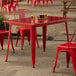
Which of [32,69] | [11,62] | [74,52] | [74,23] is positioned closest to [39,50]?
[11,62]

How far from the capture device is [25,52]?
511cm

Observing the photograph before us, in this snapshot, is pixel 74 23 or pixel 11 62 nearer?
pixel 11 62

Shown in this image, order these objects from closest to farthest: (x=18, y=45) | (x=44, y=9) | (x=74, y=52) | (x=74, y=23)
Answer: (x=74, y=52), (x=18, y=45), (x=74, y=23), (x=44, y=9)

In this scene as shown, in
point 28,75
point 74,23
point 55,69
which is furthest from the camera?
point 74,23

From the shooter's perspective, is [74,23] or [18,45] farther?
[74,23]

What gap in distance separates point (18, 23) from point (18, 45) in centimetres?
175

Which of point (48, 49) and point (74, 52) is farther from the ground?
point (74, 52)

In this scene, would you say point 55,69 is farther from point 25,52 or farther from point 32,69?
point 25,52

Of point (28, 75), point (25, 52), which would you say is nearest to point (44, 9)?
point (25, 52)

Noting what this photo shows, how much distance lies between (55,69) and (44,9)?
21.5 ft

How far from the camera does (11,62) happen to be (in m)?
4.38

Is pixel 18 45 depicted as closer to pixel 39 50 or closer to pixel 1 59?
pixel 39 50

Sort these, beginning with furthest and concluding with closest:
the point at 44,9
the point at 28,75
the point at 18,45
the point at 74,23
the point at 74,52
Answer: the point at 44,9 < the point at 74,23 < the point at 18,45 < the point at 28,75 < the point at 74,52

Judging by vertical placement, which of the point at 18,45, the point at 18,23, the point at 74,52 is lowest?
the point at 18,45
